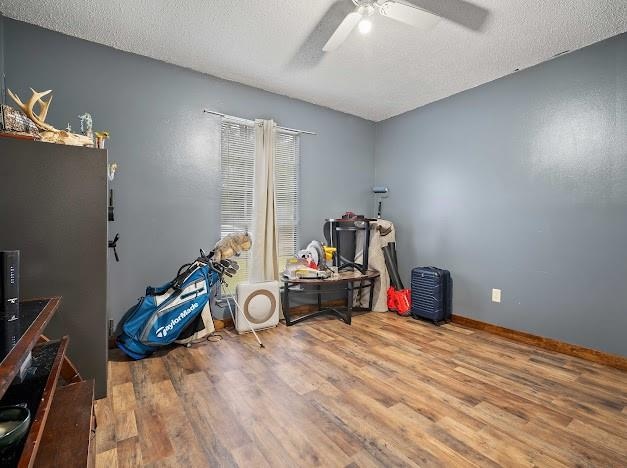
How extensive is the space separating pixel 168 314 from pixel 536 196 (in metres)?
3.56

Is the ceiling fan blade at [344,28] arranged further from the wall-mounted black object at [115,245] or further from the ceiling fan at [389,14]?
the wall-mounted black object at [115,245]

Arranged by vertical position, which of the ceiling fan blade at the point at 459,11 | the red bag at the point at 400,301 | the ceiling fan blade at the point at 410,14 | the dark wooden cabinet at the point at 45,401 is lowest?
the red bag at the point at 400,301

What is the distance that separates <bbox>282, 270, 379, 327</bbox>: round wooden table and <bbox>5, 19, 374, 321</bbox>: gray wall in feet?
3.43

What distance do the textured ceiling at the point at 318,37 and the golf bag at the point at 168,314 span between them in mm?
1954

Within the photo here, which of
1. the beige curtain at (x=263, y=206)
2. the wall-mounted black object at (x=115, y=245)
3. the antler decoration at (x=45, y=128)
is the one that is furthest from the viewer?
the beige curtain at (x=263, y=206)

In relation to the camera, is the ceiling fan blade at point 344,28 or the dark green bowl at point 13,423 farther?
the ceiling fan blade at point 344,28

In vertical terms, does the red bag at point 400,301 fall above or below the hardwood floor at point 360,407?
above

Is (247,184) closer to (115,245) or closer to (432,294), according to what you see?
(115,245)

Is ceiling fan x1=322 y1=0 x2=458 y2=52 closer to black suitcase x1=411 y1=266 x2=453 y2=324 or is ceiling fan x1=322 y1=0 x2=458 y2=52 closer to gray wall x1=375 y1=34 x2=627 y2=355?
gray wall x1=375 y1=34 x2=627 y2=355

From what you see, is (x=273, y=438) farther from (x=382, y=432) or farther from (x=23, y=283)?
(x=23, y=283)

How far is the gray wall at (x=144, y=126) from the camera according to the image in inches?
93.8

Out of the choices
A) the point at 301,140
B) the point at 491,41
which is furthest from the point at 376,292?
the point at 491,41

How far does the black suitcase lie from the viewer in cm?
333

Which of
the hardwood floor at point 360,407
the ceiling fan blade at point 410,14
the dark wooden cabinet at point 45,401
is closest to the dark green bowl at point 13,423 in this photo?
the dark wooden cabinet at point 45,401
